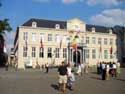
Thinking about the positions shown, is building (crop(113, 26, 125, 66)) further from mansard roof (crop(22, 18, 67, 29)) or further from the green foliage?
the green foliage

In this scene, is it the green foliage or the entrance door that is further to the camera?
the entrance door

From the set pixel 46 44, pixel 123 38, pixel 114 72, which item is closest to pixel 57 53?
pixel 46 44

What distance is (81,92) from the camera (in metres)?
17.1

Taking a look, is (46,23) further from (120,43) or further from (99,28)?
(120,43)

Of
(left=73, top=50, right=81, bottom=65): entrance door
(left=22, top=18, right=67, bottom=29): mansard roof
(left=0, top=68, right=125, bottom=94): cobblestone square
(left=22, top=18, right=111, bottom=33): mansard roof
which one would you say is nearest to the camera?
(left=0, top=68, right=125, bottom=94): cobblestone square

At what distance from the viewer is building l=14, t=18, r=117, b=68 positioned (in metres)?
76.4

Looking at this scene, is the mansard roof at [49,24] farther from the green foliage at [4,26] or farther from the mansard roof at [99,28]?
the green foliage at [4,26]

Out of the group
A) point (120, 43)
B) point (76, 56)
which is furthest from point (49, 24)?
point (120, 43)

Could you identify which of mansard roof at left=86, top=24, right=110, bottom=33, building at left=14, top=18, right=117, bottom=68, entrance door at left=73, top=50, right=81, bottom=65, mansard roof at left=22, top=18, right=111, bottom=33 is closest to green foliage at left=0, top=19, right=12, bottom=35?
building at left=14, top=18, right=117, bottom=68

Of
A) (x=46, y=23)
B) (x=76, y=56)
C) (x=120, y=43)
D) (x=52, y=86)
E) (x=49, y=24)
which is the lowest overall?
(x=52, y=86)

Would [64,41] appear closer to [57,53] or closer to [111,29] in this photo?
[57,53]

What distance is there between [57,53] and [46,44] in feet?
11.8

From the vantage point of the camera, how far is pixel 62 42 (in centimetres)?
8106

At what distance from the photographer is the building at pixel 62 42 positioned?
3009 inches
